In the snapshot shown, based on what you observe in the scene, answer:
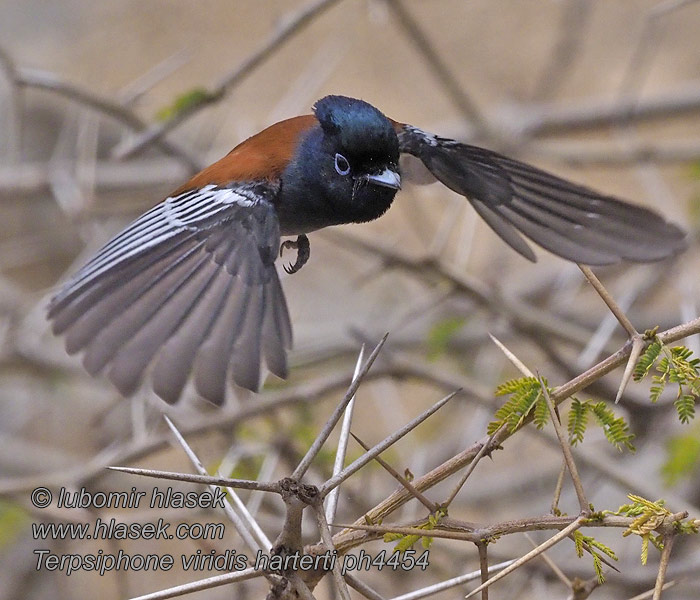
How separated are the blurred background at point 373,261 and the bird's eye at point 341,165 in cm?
76

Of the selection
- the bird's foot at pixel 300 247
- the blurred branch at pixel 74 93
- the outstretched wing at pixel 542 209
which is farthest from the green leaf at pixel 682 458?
the blurred branch at pixel 74 93

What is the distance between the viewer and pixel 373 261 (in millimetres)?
6762

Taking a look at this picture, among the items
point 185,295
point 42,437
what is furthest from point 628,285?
point 42,437

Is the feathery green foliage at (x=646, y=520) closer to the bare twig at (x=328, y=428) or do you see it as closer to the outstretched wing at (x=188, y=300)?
the bare twig at (x=328, y=428)

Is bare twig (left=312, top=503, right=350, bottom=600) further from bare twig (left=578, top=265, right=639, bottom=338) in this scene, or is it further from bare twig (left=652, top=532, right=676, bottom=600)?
bare twig (left=578, top=265, right=639, bottom=338)

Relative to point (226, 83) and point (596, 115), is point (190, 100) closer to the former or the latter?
point (226, 83)

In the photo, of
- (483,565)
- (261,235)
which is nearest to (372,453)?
(483,565)

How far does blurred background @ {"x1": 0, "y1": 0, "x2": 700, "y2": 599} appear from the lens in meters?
3.16

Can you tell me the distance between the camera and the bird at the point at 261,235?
1.79 m

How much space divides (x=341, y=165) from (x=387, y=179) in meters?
0.17

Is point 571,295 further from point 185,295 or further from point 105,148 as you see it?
point 105,148

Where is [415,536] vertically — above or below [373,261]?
below

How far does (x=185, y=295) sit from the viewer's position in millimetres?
2025

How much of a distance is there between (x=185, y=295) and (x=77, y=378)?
10.5 feet
